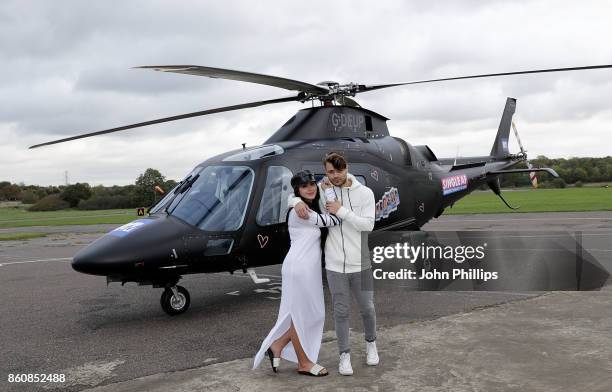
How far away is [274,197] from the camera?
24.8ft

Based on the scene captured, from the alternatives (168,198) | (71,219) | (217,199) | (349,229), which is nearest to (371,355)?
(349,229)

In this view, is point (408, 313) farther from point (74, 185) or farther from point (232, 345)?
point (74, 185)

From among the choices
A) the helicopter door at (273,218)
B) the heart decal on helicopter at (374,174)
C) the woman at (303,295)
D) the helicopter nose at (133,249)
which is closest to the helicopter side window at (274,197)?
the helicopter door at (273,218)

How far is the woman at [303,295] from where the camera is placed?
15.1 feet

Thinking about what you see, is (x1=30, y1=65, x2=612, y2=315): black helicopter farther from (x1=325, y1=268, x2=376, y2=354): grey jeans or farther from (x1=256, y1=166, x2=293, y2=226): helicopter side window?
(x1=325, y1=268, x2=376, y2=354): grey jeans

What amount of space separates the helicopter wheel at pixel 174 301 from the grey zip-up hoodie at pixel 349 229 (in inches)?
129

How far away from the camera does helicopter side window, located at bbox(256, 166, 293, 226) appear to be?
24.3 feet

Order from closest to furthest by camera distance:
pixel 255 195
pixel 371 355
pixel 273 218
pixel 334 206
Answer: pixel 334 206
pixel 371 355
pixel 255 195
pixel 273 218

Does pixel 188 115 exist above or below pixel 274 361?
above

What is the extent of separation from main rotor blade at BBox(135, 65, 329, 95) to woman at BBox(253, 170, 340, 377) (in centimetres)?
201

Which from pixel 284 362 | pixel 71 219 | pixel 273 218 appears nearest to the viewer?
pixel 284 362

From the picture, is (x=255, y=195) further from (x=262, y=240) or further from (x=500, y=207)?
(x=500, y=207)

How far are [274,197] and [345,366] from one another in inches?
135

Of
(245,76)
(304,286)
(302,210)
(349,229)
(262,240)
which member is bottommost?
(304,286)
